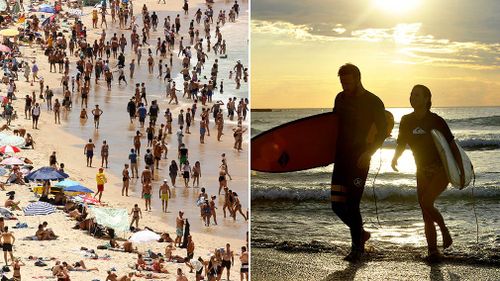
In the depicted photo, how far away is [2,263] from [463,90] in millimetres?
9762

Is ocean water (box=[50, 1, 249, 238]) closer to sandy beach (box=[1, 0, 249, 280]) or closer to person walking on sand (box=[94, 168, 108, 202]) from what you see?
sandy beach (box=[1, 0, 249, 280])

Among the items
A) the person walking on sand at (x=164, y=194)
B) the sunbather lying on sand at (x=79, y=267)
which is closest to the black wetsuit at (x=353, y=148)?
the sunbather lying on sand at (x=79, y=267)

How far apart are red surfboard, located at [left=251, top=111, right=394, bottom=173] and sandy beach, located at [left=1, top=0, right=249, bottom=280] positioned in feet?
26.8

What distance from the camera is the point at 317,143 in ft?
19.3

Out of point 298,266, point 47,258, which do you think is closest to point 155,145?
point 47,258

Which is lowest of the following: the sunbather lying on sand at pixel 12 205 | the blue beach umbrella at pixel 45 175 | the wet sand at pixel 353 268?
the sunbather lying on sand at pixel 12 205

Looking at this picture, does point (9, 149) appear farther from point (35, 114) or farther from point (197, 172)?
point (197, 172)

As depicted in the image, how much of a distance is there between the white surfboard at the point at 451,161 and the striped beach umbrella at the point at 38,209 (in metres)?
11.7

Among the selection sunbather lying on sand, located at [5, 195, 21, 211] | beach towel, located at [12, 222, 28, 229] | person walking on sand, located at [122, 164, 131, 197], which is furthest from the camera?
person walking on sand, located at [122, 164, 131, 197]

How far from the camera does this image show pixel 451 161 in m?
5.57

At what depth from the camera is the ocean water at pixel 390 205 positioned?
5.65 m

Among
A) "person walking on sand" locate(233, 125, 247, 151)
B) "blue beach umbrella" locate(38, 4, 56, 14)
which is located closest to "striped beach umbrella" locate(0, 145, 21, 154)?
"person walking on sand" locate(233, 125, 247, 151)

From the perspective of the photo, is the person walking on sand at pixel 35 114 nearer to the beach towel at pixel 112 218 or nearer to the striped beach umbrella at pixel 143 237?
the beach towel at pixel 112 218

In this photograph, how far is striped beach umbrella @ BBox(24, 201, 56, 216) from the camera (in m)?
16.5
